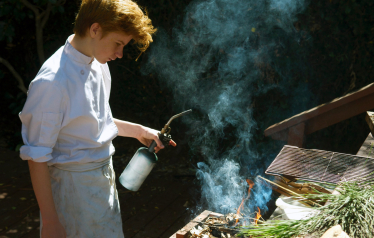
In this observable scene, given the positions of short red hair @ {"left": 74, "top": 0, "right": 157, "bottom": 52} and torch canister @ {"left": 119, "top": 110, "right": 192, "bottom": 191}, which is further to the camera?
torch canister @ {"left": 119, "top": 110, "right": 192, "bottom": 191}

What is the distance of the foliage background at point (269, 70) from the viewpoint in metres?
4.11

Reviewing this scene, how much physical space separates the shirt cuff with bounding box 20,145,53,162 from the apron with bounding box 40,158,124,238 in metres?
0.24

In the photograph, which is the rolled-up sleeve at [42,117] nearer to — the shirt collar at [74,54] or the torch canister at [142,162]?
the shirt collar at [74,54]

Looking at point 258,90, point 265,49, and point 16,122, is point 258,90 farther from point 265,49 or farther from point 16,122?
point 16,122

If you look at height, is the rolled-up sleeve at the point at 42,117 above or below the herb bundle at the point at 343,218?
below

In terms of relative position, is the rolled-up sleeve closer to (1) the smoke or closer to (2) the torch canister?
(2) the torch canister

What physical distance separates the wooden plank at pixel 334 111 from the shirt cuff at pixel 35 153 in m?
2.15

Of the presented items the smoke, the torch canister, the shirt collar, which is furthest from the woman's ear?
the smoke

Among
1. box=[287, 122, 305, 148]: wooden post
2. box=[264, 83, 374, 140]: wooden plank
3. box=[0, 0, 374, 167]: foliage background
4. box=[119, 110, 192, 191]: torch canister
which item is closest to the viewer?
box=[119, 110, 192, 191]: torch canister

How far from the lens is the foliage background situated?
13.5 ft

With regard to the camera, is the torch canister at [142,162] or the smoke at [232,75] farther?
the smoke at [232,75]

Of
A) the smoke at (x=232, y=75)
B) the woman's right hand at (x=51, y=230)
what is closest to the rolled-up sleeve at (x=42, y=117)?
the woman's right hand at (x=51, y=230)

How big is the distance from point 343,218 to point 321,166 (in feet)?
2.09

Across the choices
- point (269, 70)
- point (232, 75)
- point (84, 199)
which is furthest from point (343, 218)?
point (232, 75)
